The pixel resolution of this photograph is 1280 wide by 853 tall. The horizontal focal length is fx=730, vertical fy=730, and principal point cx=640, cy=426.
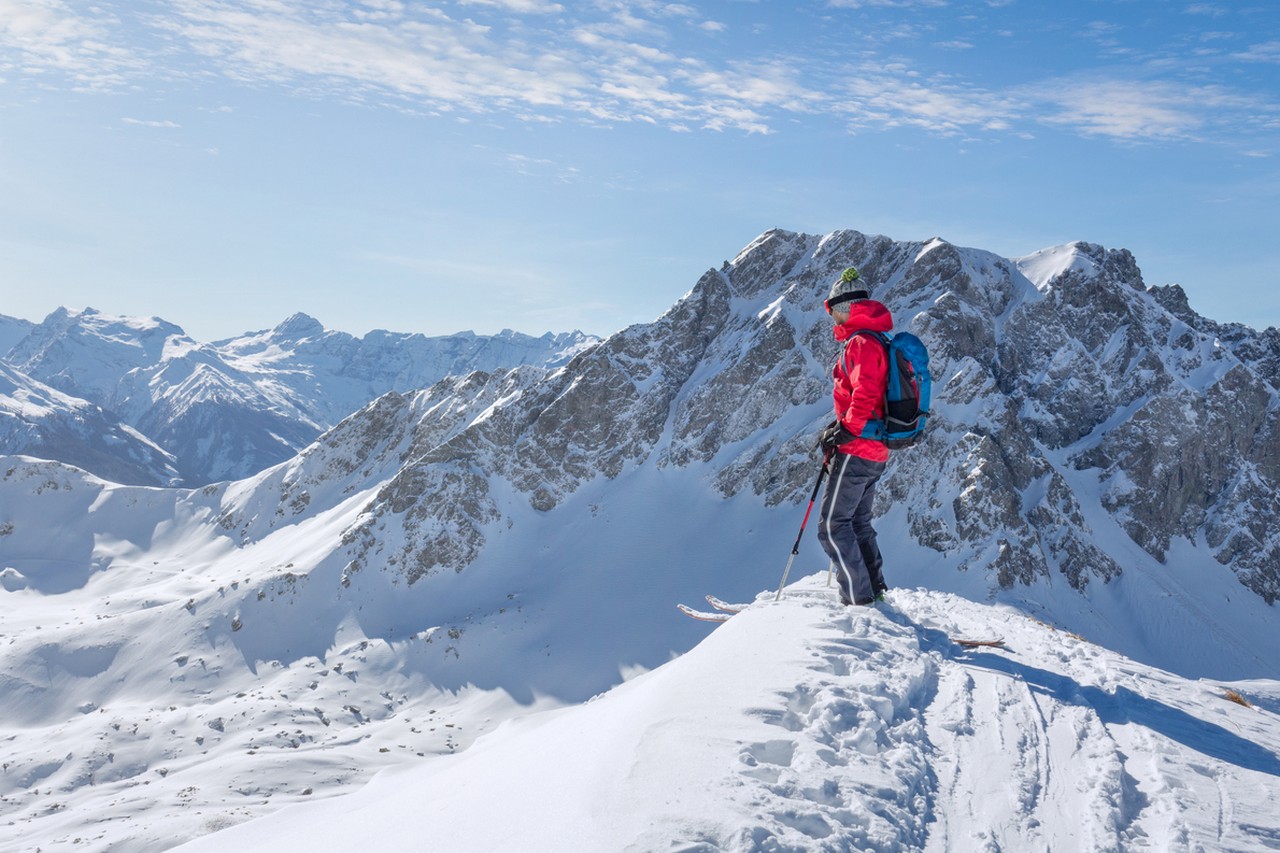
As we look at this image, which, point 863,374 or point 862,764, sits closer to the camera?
point 862,764

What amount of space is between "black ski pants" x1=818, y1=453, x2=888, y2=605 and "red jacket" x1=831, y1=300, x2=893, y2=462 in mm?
287

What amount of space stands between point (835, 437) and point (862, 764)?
5256 millimetres

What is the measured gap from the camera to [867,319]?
1010 cm

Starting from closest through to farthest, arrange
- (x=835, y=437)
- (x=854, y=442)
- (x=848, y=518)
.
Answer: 1. (x=854, y=442)
2. (x=835, y=437)
3. (x=848, y=518)

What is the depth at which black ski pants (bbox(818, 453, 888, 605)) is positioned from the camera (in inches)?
417

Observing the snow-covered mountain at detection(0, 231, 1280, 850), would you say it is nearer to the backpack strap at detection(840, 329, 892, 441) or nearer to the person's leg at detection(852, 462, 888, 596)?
the person's leg at detection(852, 462, 888, 596)

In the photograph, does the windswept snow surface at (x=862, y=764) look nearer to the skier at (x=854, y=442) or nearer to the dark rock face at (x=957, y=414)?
the skier at (x=854, y=442)

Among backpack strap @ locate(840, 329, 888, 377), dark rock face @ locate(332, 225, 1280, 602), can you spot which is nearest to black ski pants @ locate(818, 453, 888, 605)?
backpack strap @ locate(840, 329, 888, 377)

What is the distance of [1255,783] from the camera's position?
20.0ft

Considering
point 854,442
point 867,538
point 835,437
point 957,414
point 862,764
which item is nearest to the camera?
point 862,764

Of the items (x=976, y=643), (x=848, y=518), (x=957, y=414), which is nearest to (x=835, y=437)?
(x=848, y=518)

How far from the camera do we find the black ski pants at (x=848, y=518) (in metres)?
10.6

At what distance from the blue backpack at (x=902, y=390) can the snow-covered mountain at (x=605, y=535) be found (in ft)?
→ 162

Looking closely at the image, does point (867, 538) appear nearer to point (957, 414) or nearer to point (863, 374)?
point (863, 374)
